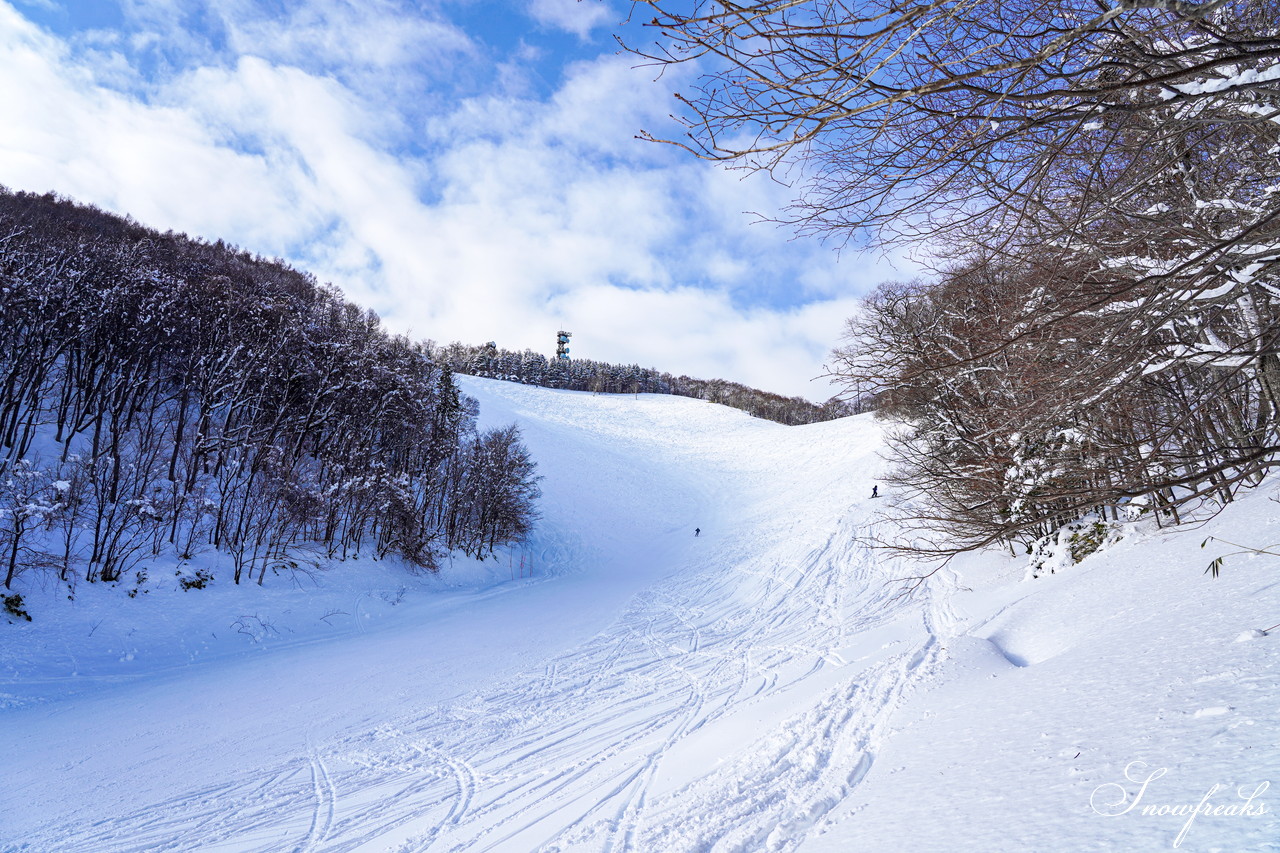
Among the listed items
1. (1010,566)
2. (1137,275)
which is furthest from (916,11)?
(1010,566)

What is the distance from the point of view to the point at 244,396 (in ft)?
69.9

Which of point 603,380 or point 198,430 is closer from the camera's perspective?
point 198,430

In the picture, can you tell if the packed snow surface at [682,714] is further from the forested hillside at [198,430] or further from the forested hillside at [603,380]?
the forested hillside at [603,380]

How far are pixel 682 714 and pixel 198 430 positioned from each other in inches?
858

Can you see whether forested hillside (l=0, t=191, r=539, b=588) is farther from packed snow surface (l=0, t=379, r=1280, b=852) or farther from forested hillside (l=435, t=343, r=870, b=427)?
forested hillside (l=435, t=343, r=870, b=427)

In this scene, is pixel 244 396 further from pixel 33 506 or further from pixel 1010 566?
pixel 1010 566

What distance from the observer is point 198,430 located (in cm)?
1995

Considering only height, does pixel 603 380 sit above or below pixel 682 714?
above

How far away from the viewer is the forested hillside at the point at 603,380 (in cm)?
8894

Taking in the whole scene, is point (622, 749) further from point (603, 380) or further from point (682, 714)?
point (603, 380)

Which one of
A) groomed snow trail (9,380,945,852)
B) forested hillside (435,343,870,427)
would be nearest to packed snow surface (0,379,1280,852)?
groomed snow trail (9,380,945,852)

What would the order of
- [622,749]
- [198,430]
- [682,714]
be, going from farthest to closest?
1. [198,430]
2. [682,714]
3. [622,749]

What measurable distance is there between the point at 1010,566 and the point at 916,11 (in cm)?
1249

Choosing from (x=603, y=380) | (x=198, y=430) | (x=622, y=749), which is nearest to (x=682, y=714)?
(x=622, y=749)
